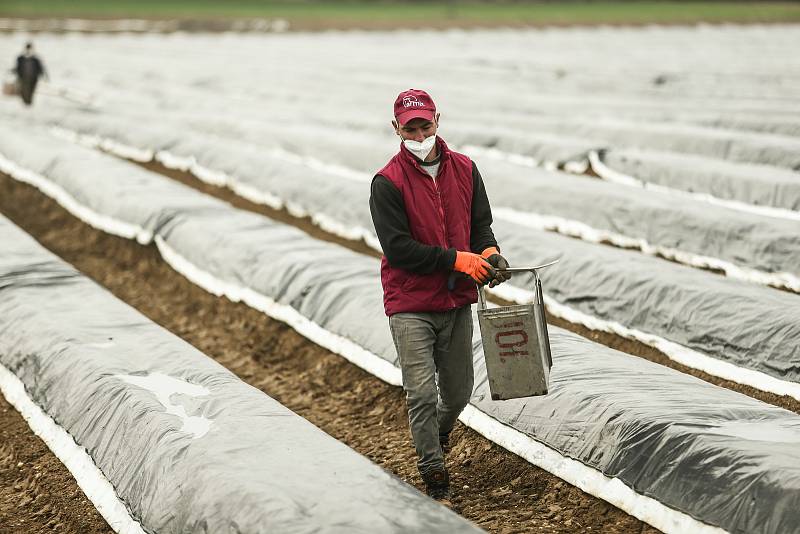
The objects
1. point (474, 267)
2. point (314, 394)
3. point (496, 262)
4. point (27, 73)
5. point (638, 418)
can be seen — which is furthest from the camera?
point (27, 73)

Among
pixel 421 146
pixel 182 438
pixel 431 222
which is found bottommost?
pixel 182 438

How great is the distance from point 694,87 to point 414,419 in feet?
52.2

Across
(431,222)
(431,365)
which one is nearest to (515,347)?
(431,365)

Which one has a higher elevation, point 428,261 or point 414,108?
point 414,108

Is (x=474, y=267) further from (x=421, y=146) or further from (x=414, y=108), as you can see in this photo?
(x=414, y=108)

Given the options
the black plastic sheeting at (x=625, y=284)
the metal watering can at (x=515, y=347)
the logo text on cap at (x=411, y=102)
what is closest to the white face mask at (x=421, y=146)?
the logo text on cap at (x=411, y=102)

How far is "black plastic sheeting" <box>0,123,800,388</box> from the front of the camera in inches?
232

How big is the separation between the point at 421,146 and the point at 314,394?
2.67 metres

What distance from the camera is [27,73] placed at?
16516 mm

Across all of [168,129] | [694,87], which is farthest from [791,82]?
[168,129]

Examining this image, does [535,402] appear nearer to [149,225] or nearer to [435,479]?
[435,479]

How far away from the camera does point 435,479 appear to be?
14.1ft

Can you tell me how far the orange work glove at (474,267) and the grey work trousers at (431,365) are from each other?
279mm

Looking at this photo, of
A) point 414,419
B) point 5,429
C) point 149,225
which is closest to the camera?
point 414,419
